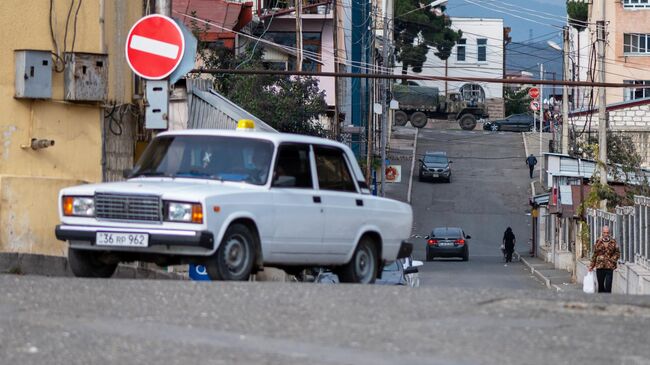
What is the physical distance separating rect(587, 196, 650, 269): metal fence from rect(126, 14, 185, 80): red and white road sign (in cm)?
2096

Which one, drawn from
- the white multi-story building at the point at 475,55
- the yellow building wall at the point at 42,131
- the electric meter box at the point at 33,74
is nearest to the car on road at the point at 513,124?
the white multi-story building at the point at 475,55

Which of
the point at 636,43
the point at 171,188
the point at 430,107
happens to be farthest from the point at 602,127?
the point at 430,107

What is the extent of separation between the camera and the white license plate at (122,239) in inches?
469

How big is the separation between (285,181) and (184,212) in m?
1.49

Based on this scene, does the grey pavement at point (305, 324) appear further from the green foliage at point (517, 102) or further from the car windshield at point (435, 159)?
the green foliage at point (517, 102)

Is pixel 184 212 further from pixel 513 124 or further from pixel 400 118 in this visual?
pixel 513 124

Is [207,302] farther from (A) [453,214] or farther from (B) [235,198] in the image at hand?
(A) [453,214]

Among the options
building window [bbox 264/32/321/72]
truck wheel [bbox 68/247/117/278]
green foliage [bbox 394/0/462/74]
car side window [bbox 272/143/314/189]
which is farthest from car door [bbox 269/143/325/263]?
green foliage [bbox 394/0/462/74]

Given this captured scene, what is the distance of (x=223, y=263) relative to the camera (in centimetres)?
1212

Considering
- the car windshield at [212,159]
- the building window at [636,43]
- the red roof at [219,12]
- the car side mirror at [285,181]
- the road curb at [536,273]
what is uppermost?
the building window at [636,43]

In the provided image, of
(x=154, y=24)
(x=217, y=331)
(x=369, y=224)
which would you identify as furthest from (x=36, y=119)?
(x=217, y=331)

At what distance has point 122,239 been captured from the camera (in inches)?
473

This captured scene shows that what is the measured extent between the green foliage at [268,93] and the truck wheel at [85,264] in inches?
996

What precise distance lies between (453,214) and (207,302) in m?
62.3
